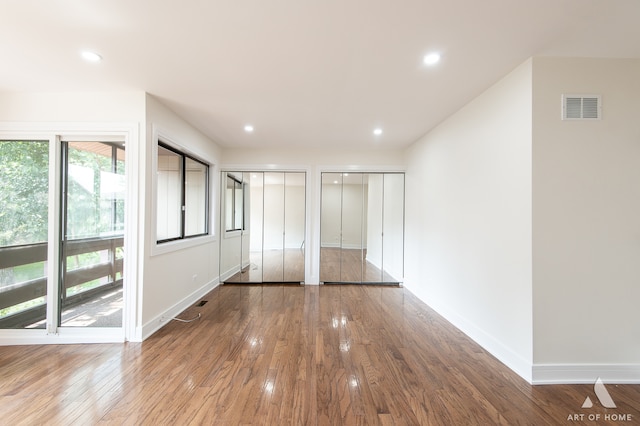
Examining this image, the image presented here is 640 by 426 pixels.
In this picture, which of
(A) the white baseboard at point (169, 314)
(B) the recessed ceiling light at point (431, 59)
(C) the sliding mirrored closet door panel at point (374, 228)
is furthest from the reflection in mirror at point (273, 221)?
(B) the recessed ceiling light at point (431, 59)

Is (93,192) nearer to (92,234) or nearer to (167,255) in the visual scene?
(92,234)

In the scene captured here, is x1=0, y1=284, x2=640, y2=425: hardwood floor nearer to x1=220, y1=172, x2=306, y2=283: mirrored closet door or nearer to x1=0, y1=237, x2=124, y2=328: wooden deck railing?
x1=0, y1=237, x2=124, y2=328: wooden deck railing

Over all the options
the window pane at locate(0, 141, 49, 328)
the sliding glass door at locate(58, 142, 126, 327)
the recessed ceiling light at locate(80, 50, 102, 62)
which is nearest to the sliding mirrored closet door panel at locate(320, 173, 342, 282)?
the sliding glass door at locate(58, 142, 126, 327)

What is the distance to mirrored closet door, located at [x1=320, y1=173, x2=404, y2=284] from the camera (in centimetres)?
526

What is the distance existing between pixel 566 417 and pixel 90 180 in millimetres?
4772

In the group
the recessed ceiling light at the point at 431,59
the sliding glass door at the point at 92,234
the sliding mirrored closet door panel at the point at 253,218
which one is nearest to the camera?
the recessed ceiling light at the point at 431,59

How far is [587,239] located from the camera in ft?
7.02

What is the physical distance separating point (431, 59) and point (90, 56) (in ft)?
9.49

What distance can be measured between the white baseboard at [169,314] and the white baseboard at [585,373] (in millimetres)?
3780

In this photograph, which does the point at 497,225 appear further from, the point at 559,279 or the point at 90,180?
the point at 90,180

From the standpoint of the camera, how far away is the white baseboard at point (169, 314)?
282cm

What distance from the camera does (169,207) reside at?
3.56 m

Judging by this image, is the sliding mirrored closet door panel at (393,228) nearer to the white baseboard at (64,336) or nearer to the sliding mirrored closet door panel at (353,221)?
the sliding mirrored closet door panel at (353,221)

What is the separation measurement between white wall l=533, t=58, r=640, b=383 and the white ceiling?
468 mm
